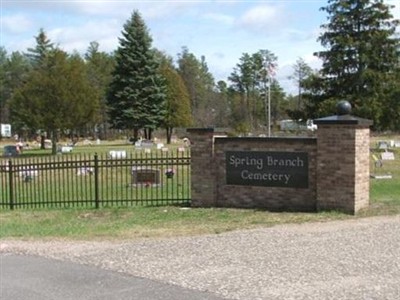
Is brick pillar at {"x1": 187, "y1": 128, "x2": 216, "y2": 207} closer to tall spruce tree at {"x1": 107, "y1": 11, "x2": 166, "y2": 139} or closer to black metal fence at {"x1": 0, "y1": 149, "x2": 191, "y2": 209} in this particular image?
black metal fence at {"x1": 0, "y1": 149, "x2": 191, "y2": 209}

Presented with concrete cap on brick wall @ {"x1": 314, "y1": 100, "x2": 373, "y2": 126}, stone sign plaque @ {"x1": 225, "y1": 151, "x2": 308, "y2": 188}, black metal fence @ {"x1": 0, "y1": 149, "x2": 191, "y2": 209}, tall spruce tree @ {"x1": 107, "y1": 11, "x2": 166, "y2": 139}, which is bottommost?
black metal fence @ {"x1": 0, "y1": 149, "x2": 191, "y2": 209}

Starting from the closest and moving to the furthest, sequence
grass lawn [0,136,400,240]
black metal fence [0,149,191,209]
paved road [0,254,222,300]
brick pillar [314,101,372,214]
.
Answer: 1. paved road [0,254,222,300]
2. grass lawn [0,136,400,240]
3. brick pillar [314,101,372,214]
4. black metal fence [0,149,191,209]

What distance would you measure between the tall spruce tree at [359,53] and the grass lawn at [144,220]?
29128mm

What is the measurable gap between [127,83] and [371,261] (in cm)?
5260

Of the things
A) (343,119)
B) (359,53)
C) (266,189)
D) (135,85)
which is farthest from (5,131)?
(343,119)

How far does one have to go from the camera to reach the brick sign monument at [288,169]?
11664 millimetres

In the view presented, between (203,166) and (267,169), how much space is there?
1.44m

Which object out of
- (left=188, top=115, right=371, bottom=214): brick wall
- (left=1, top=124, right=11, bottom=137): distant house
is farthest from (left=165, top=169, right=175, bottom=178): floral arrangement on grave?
(left=1, top=124, right=11, bottom=137): distant house

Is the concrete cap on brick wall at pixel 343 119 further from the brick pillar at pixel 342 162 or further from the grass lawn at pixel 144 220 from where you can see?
the grass lawn at pixel 144 220

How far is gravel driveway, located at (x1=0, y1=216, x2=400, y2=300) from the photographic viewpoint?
21.2ft

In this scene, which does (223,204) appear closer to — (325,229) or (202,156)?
(202,156)

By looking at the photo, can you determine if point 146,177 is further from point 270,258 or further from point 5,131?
point 5,131

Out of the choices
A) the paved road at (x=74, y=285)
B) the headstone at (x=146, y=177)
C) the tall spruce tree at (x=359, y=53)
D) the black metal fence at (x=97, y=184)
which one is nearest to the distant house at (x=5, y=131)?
the tall spruce tree at (x=359, y=53)

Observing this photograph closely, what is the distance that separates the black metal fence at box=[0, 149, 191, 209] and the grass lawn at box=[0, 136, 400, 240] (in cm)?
136
